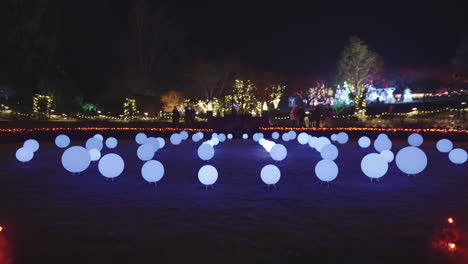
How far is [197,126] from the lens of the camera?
26.9m

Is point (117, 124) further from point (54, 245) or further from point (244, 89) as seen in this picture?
point (244, 89)

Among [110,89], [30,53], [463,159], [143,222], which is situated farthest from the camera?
[110,89]

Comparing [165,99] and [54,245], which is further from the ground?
[165,99]

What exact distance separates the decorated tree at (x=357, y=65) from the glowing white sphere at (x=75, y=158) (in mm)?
46085

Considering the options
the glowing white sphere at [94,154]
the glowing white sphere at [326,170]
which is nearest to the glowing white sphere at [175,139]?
the glowing white sphere at [94,154]

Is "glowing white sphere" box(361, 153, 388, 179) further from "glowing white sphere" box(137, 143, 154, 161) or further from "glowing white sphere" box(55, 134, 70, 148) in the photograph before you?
"glowing white sphere" box(55, 134, 70, 148)

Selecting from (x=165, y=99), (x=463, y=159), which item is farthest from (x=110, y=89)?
(x=463, y=159)

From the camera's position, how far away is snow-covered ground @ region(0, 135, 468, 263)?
5211 millimetres

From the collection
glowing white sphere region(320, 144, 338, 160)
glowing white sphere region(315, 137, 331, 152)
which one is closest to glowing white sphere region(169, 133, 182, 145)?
glowing white sphere region(315, 137, 331, 152)

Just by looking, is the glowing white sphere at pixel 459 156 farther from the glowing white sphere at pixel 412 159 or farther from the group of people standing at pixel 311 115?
the group of people standing at pixel 311 115

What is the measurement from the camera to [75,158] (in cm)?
1059

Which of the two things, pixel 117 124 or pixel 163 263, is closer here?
pixel 163 263

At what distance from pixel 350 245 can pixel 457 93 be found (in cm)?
5078

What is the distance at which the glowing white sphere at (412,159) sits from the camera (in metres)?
9.92
